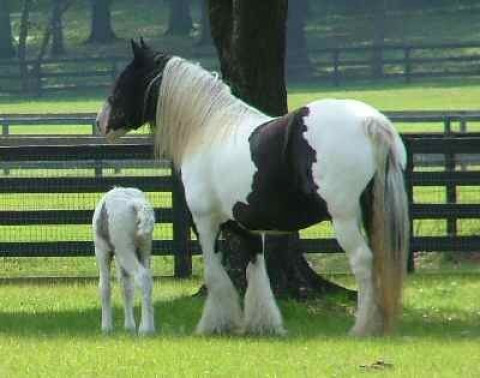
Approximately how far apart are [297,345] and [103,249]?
2.11 m

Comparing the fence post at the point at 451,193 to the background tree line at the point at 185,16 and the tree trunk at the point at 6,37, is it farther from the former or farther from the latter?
the tree trunk at the point at 6,37

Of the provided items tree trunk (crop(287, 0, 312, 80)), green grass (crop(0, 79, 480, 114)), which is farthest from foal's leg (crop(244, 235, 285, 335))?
tree trunk (crop(287, 0, 312, 80))

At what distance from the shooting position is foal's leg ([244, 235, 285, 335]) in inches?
473

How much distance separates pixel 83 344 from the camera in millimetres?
11281

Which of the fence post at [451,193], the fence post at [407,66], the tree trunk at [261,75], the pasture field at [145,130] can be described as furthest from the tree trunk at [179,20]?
the tree trunk at [261,75]

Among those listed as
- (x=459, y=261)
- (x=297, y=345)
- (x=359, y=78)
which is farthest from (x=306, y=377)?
(x=359, y=78)

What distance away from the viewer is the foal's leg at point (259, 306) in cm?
1202

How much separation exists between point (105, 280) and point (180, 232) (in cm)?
473

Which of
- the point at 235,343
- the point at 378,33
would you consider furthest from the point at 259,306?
the point at 378,33

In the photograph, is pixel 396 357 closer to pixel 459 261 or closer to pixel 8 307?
pixel 8 307

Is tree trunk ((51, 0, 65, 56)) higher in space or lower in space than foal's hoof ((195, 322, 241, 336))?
lower

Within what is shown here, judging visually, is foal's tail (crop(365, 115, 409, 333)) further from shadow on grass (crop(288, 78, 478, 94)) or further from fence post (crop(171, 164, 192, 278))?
shadow on grass (crop(288, 78, 478, 94))

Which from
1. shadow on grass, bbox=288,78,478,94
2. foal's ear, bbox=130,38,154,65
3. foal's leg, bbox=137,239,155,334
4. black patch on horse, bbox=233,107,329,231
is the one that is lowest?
shadow on grass, bbox=288,78,478,94

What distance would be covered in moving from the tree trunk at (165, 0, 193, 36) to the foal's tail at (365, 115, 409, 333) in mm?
58287
